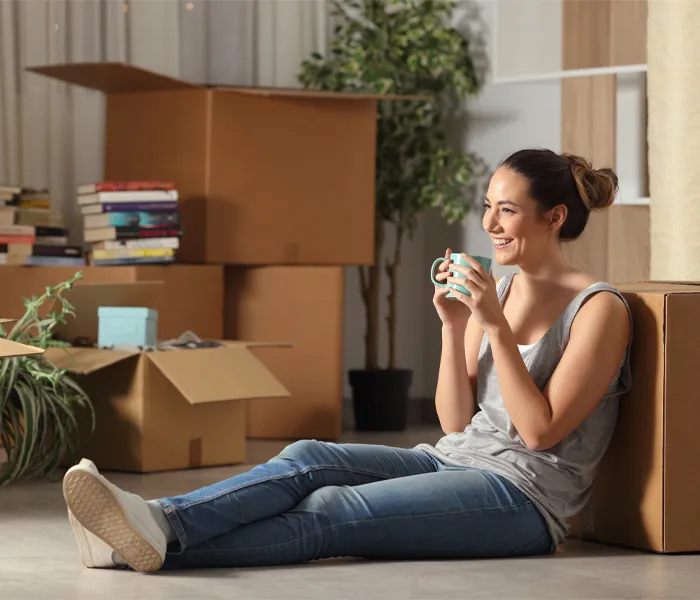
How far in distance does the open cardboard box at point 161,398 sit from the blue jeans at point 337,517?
1.11m

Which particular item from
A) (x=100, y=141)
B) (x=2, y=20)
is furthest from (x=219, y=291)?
(x=2, y=20)

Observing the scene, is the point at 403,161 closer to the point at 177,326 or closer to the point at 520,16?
the point at 520,16

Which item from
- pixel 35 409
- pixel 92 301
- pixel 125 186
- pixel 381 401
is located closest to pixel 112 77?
pixel 125 186

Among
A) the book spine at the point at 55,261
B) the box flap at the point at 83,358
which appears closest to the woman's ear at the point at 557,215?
the box flap at the point at 83,358

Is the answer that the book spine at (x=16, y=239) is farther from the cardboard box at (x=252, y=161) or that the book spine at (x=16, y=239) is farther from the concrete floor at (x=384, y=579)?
the concrete floor at (x=384, y=579)

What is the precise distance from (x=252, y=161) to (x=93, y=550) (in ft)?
7.10

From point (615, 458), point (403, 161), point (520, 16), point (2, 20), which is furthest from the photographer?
point (403, 161)

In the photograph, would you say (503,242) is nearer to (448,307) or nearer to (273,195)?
(448,307)

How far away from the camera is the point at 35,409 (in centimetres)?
295

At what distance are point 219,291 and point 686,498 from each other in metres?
2.11

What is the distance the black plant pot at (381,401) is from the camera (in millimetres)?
4336

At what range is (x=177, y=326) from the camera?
12.4 ft

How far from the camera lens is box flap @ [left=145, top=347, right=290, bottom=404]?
10.2 ft

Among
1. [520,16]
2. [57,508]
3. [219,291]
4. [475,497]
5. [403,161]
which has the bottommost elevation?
[57,508]
